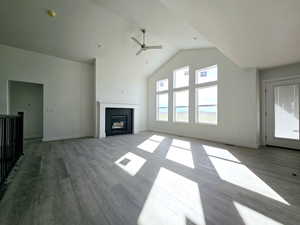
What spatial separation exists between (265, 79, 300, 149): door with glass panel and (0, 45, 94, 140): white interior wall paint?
681 cm

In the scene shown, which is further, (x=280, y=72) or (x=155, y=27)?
(x=155, y=27)

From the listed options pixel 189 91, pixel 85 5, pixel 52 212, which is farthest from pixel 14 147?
pixel 189 91

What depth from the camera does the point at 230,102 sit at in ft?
14.9

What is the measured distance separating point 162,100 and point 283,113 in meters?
4.82

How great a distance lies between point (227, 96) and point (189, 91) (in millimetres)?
1561

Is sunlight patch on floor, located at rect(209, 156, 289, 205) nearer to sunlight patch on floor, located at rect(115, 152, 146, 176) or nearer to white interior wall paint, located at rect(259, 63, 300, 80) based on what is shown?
sunlight patch on floor, located at rect(115, 152, 146, 176)

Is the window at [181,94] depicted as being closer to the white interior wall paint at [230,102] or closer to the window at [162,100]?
the white interior wall paint at [230,102]

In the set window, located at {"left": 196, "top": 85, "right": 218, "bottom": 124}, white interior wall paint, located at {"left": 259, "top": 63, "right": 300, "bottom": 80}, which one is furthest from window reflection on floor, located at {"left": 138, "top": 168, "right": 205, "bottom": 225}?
white interior wall paint, located at {"left": 259, "top": 63, "right": 300, "bottom": 80}

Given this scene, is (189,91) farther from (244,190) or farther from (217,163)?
(244,190)

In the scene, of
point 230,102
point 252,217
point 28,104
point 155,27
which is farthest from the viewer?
point 28,104

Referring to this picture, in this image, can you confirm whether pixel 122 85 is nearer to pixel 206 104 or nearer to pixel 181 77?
pixel 181 77

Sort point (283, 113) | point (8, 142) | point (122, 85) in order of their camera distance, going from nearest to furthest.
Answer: point (8, 142) → point (283, 113) → point (122, 85)

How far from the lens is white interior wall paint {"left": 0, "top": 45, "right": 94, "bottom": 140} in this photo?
4.41 m

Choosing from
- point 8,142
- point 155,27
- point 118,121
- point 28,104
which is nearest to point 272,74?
point 155,27
